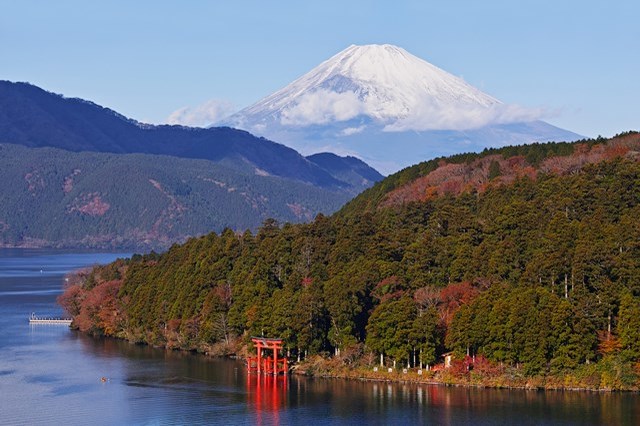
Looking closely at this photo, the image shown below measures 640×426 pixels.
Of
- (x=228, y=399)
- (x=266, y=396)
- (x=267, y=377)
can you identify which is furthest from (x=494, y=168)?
(x=228, y=399)

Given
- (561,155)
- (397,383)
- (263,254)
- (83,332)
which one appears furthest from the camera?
(561,155)

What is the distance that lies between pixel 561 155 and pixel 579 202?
2310 centimetres

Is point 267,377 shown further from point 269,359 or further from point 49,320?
point 49,320

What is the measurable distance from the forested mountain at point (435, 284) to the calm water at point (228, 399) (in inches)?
81.9

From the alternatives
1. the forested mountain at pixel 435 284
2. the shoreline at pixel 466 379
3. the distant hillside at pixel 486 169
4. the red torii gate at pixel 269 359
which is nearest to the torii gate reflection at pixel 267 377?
the red torii gate at pixel 269 359

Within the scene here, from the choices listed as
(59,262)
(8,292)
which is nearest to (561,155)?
(8,292)

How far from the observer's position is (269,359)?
53.3 m

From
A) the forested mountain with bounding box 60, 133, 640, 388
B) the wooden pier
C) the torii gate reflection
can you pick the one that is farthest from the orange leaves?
the wooden pier

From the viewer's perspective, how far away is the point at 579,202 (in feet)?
193

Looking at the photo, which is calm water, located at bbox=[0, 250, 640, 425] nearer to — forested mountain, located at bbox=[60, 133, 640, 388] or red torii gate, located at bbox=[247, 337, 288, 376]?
red torii gate, located at bbox=[247, 337, 288, 376]

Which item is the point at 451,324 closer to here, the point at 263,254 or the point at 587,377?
the point at 587,377

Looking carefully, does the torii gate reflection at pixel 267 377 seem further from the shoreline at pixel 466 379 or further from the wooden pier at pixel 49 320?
the wooden pier at pixel 49 320

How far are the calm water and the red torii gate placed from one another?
977mm

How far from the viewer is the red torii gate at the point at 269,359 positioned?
2073 inches
